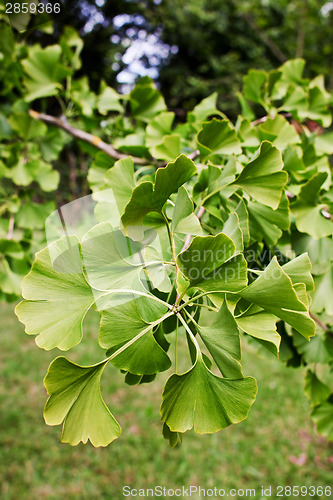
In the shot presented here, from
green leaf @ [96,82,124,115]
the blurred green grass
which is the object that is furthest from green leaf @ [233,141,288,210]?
the blurred green grass

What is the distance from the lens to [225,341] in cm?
34

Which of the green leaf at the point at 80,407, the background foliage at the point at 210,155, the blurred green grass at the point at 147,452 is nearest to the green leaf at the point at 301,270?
the background foliage at the point at 210,155

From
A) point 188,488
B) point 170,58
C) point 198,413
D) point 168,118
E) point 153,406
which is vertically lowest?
point 153,406

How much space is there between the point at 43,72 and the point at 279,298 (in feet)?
2.75

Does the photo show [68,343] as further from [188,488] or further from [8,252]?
[188,488]

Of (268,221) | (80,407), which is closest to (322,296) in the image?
(268,221)

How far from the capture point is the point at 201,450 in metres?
1.56

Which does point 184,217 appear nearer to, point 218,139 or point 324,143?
point 218,139

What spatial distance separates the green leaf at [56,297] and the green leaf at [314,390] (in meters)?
0.51

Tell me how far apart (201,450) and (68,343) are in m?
1.48

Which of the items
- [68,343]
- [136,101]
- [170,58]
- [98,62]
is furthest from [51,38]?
[68,343]

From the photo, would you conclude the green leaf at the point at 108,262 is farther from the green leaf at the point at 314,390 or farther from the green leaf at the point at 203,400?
the green leaf at the point at 314,390

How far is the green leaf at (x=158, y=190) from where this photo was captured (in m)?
0.32

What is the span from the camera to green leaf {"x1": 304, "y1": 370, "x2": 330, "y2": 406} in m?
0.67
